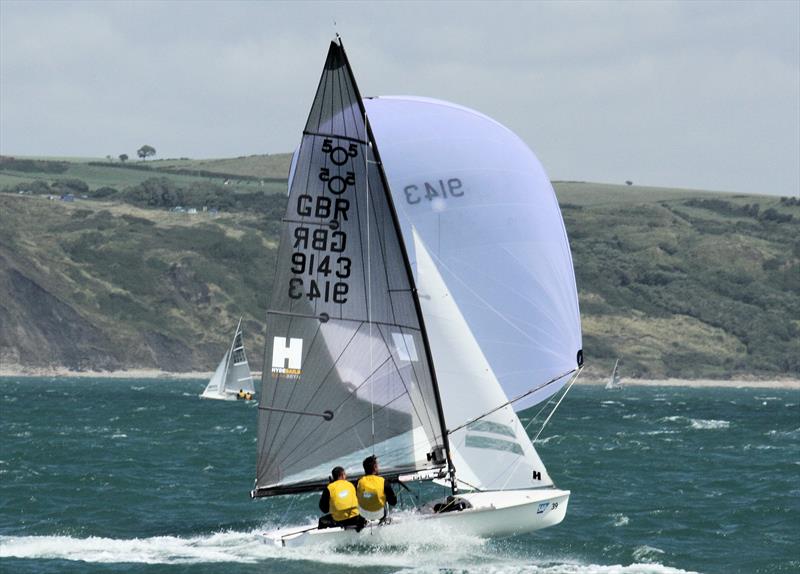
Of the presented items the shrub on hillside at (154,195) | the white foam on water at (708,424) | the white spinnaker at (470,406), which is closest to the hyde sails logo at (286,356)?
the white spinnaker at (470,406)

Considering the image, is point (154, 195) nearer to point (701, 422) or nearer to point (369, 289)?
point (701, 422)

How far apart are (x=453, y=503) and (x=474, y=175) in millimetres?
5340

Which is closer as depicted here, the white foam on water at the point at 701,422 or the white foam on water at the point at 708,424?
the white foam on water at the point at 708,424

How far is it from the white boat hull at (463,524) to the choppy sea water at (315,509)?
159 mm

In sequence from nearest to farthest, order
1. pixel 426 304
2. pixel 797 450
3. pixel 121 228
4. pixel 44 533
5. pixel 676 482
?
pixel 426 304 < pixel 44 533 < pixel 676 482 < pixel 797 450 < pixel 121 228

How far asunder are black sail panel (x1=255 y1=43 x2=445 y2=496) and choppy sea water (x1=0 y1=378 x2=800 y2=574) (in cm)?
173

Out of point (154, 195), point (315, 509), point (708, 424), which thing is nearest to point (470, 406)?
point (315, 509)

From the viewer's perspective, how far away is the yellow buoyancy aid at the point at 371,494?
71.1 feet

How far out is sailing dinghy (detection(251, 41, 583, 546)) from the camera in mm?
22453

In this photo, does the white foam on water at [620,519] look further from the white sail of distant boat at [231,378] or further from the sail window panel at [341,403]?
the white sail of distant boat at [231,378]

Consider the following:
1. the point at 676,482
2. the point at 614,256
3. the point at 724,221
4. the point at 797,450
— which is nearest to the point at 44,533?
the point at 676,482

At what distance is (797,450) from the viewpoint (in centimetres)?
4888

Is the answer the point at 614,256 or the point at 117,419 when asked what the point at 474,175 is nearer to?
the point at 117,419

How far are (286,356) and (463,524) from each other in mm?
3681
